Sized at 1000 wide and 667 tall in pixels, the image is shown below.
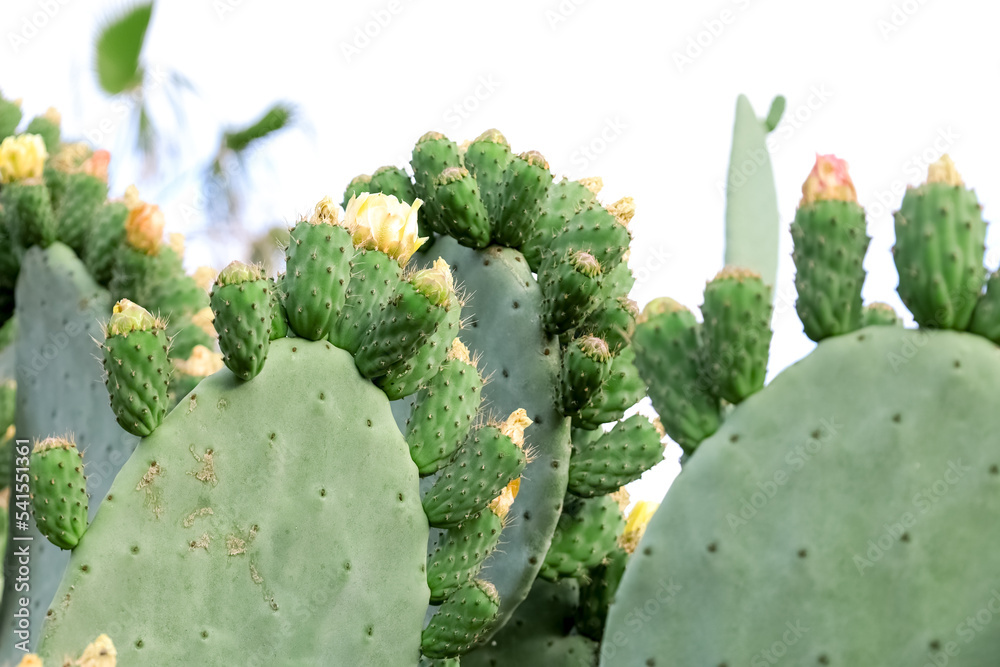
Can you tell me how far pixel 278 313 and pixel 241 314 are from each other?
15 cm

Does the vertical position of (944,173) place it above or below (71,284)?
above

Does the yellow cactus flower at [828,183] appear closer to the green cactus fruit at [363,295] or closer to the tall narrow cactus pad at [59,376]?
the green cactus fruit at [363,295]

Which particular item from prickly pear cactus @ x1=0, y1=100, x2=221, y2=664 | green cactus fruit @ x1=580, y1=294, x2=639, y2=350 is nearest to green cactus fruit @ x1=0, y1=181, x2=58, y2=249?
prickly pear cactus @ x1=0, y1=100, x2=221, y2=664

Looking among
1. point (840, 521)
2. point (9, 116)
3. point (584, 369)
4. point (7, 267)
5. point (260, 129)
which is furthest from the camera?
point (260, 129)

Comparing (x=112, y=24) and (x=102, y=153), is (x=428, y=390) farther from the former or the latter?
(x=112, y=24)

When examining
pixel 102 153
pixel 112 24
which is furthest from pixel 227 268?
pixel 112 24

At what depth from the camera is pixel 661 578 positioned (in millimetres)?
1628

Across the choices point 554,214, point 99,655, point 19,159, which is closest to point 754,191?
point 554,214

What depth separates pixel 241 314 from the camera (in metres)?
1.82

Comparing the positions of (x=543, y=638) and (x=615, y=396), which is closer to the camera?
(x=615, y=396)

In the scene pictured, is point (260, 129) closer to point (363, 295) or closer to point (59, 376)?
point (59, 376)

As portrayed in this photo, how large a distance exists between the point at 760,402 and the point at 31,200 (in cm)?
245

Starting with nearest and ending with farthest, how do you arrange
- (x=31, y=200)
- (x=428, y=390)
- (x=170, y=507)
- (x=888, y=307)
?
(x=170, y=507) → (x=888, y=307) → (x=428, y=390) → (x=31, y=200)

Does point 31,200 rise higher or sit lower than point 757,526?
higher
